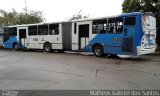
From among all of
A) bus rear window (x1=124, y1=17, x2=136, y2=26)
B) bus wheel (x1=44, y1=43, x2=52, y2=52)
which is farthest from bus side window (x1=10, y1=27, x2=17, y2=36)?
bus rear window (x1=124, y1=17, x2=136, y2=26)

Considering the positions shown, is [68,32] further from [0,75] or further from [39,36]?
[0,75]

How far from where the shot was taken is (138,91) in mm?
7176

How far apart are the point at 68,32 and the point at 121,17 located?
5648 millimetres

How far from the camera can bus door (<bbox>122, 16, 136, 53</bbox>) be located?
15312mm

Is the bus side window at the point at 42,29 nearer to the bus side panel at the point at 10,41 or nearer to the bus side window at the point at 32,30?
the bus side window at the point at 32,30

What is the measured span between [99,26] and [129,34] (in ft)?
8.94

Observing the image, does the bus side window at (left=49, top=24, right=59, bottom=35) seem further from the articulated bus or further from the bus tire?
the bus tire

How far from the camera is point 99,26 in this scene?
17609 mm

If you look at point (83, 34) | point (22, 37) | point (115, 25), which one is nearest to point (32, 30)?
point (22, 37)

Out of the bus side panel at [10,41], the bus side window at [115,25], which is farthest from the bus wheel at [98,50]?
the bus side panel at [10,41]

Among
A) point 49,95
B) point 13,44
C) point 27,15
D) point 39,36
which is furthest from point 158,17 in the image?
point 27,15

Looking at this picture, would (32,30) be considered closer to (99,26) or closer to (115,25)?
(99,26)

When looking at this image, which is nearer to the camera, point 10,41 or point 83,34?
point 83,34

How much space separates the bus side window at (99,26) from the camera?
677 inches
